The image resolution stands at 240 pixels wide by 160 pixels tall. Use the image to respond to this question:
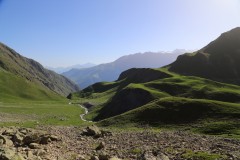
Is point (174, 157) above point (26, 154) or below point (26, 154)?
below

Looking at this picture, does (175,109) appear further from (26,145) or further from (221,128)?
(26,145)

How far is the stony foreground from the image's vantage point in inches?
1581

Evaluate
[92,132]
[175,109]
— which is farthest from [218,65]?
[92,132]

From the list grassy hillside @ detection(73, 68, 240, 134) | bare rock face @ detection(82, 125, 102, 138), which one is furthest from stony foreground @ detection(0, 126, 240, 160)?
grassy hillside @ detection(73, 68, 240, 134)

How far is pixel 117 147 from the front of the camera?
50375mm

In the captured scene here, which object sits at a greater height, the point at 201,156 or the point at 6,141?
the point at 6,141

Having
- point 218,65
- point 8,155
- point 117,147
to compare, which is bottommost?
point 117,147

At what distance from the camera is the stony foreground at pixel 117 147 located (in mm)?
40162

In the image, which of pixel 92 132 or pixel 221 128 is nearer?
pixel 92 132

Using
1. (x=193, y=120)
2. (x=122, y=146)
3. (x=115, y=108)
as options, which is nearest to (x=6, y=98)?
(x=115, y=108)

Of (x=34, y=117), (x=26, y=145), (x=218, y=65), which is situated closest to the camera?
(x=26, y=145)

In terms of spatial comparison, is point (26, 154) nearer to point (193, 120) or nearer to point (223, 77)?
point (193, 120)

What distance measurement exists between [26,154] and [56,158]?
145 inches

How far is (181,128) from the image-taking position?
7244 cm
